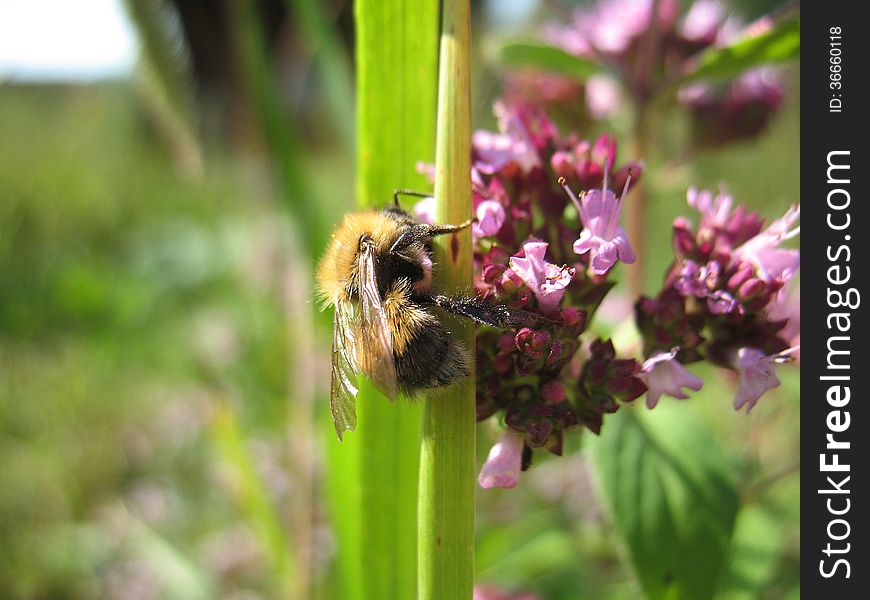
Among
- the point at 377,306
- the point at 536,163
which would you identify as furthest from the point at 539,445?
the point at 536,163

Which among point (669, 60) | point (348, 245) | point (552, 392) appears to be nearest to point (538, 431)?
point (552, 392)

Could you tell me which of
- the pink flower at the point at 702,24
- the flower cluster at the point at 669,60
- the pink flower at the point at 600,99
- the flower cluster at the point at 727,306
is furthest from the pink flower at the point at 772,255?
the pink flower at the point at 600,99

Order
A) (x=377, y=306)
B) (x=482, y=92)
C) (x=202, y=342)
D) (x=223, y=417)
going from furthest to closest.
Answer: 1. (x=202, y=342)
2. (x=482, y=92)
3. (x=223, y=417)
4. (x=377, y=306)

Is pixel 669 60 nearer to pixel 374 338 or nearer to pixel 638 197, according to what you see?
pixel 638 197

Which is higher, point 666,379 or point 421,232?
point 421,232

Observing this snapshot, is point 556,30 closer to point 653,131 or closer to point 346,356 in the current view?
point 653,131

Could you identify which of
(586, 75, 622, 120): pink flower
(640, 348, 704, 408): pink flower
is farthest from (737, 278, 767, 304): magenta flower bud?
(586, 75, 622, 120): pink flower

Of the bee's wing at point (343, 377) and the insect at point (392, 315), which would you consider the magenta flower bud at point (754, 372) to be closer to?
the insect at point (392, 315)
